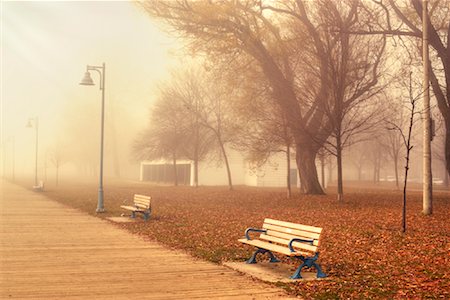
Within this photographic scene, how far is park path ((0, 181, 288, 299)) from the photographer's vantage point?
7.30 metres

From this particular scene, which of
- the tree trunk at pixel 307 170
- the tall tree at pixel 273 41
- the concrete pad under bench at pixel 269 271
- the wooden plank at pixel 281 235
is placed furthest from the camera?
the tree trunk at pixel 307 170

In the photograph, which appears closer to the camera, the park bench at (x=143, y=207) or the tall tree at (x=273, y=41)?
the park bench at (x=143, y=207)

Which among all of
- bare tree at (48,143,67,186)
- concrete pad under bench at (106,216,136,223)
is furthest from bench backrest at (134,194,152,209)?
bare tree at (48,143,67,186)

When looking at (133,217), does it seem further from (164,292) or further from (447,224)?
(164,292)

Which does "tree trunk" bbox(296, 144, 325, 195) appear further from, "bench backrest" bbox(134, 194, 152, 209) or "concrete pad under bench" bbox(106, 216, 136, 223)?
"concrete pad under bench" bbox(106, 216, 136, 223)

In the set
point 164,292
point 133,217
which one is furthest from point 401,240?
point 133,217

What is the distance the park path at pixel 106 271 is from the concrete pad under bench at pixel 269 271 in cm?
27

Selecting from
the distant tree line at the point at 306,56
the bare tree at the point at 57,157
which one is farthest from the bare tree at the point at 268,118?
the bare tree at the point at 57,157

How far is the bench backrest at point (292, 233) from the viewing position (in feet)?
28.7

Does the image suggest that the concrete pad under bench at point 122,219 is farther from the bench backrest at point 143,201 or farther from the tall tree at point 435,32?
the tall tree at point 435,32

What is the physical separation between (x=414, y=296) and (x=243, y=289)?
2.39 m

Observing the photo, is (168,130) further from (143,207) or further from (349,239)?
(349,239)

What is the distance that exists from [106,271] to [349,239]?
6583 millimetres

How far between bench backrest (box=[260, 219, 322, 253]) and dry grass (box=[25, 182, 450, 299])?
2.10ft
